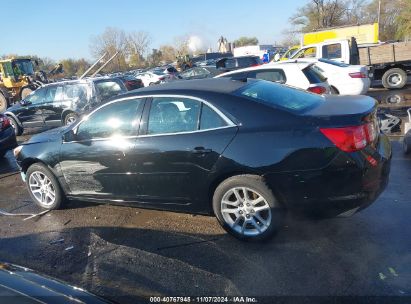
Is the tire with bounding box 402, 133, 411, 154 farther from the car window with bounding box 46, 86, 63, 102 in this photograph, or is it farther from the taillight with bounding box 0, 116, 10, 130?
the car window with bounding box 46, 86, 63, 102

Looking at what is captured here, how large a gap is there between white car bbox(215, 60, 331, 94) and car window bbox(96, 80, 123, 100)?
4.45 metres

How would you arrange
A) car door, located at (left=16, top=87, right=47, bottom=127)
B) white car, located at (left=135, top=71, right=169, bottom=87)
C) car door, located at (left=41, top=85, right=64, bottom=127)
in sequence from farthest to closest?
white car, located at (left=135, top=71, right=169, bottom=87)
car door, located at (left=16, top=87, right=47, bottom=127)
car door, located at (left=41, top=85, right=64, bottom=127)

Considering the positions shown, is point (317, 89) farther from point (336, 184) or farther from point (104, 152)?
point (104, 152)

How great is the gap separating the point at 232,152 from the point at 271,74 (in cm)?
548

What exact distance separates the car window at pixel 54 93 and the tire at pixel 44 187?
258 inches

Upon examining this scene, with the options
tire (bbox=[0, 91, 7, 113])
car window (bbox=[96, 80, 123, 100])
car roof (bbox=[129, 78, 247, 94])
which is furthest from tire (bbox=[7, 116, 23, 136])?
car roof (bbox=[129, 78, 247, 94])

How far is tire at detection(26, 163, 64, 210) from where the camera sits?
201 inches

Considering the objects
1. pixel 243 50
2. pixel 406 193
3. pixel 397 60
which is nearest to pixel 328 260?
pixel 406 193

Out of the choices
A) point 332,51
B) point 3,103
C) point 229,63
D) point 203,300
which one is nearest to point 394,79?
point 332,51

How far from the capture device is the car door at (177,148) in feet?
12.4

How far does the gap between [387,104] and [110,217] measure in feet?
29.9

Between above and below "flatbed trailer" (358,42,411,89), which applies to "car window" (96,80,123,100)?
above

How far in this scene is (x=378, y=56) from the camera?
44.9ft

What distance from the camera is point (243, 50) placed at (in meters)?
64.1
